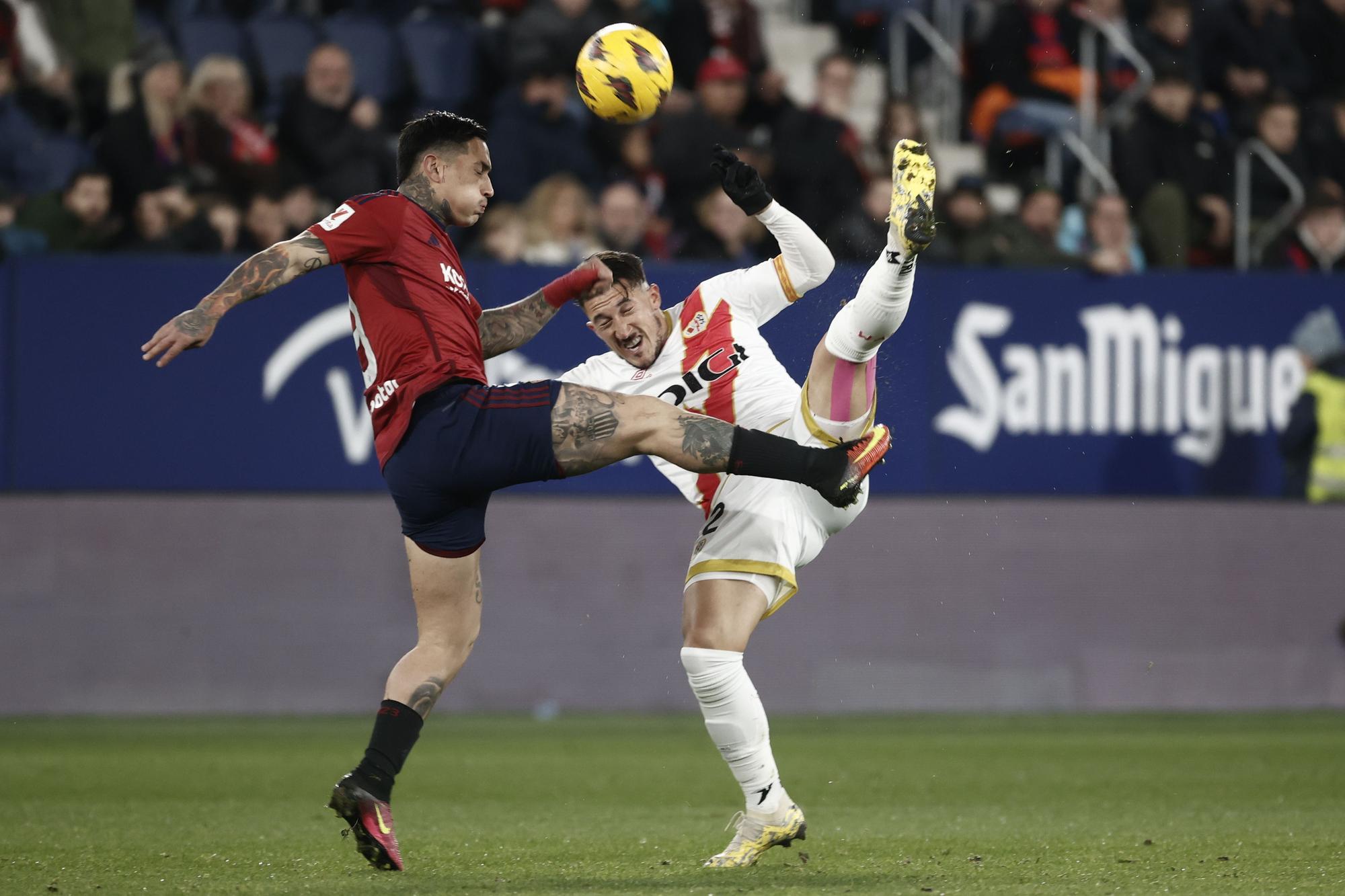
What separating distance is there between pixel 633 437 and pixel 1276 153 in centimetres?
967

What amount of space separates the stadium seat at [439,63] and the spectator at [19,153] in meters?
2.69

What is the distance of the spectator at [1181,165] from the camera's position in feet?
44.5

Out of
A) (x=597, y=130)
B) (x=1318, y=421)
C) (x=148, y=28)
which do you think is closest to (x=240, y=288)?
(x=597, y=130)

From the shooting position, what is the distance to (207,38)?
44.7 ft

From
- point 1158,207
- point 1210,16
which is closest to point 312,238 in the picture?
point 1158,207

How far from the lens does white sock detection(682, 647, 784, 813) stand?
20.8ft

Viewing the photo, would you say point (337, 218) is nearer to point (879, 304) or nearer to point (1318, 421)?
point (879, 304)

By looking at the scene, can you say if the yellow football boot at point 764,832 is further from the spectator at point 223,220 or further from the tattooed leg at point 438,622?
the spectator at point 223,220

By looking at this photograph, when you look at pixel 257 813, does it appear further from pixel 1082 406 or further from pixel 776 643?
pixel 1082 406

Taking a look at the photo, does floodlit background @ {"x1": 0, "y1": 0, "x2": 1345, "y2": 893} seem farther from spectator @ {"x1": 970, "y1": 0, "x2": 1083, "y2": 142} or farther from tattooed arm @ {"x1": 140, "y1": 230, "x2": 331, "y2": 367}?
tattooed arm @ {"x1": 140, "y1": 230, "x2": 331, "y2": 367}

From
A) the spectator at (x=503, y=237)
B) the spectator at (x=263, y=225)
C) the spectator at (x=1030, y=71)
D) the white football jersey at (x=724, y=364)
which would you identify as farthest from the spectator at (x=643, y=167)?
the white football jersey at (x=724, y=364)

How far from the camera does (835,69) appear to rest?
1336 cm

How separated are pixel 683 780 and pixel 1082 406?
4800mm

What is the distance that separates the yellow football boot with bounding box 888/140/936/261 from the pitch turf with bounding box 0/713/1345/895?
209cm
